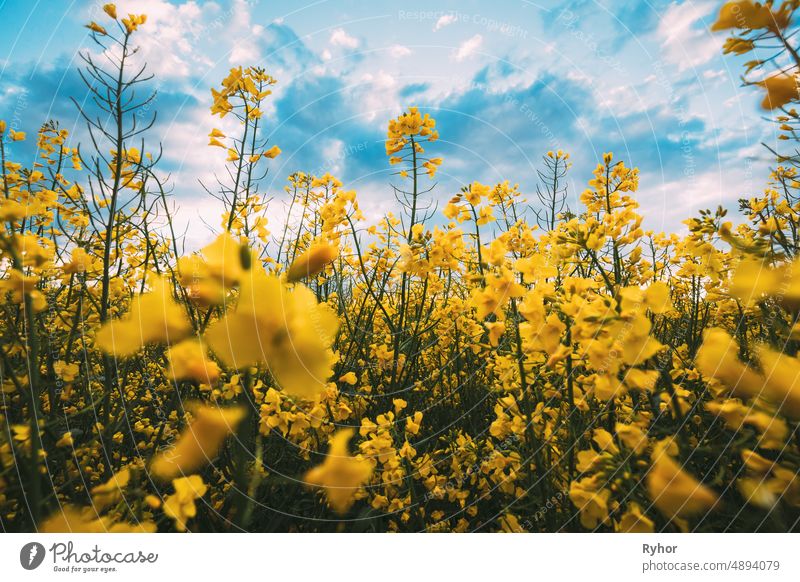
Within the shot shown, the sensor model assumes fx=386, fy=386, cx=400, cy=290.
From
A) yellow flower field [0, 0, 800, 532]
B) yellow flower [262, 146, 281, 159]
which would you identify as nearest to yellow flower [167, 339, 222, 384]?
yellow flower field [0, 0, 800, 532]

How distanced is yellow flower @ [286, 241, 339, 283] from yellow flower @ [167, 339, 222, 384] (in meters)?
0.10

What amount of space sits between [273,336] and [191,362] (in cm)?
8

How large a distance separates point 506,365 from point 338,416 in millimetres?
638

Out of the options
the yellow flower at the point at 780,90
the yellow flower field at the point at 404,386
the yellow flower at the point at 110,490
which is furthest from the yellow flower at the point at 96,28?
the yellow flower at the point at 780,90

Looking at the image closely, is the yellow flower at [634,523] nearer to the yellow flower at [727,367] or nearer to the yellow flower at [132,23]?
the yellow flower at [727,367]

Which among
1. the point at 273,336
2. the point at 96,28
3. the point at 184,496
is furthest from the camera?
the point at 96,28

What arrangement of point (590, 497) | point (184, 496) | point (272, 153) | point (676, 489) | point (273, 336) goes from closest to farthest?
1. point (273, 336)
2. point (184, 496)
3. point (676, 489)
4. point (590, 497)
5. point (272, 153)

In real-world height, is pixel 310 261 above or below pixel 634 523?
above

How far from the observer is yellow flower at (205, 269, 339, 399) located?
0.25 m

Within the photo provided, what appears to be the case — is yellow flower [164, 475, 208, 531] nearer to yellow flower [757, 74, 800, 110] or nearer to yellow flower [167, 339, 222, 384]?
yellow flower [167, 339, 222, 384]

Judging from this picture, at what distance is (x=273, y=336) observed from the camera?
0.84ft

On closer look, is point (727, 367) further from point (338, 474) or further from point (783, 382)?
point (338, 474)

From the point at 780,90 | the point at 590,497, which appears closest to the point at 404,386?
the point at 590,497
